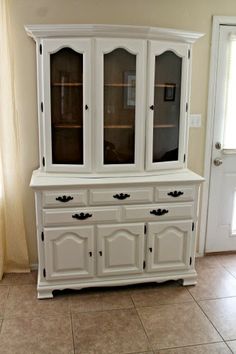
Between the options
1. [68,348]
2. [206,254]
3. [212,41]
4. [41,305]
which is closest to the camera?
[68,348]

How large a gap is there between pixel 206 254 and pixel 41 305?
5.33ft

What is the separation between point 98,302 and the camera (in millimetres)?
2574

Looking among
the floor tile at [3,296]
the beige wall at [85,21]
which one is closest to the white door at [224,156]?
the beige wall at [85,21]

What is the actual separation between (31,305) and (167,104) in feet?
5.85

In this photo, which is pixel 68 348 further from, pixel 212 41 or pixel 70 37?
pixel 212 41

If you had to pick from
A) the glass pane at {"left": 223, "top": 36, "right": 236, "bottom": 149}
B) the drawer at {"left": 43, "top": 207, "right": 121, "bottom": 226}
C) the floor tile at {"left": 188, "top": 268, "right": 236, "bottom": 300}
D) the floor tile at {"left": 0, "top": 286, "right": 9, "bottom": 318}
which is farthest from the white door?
the floor tile at {"left": 0, "top": 286, "right": 9, "bottom": 318}

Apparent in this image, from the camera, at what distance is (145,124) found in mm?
2590

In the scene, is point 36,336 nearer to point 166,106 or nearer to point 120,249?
point 120,249

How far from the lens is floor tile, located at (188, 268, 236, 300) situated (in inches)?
106

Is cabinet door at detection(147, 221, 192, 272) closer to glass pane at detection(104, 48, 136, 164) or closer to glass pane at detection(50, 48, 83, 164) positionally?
glass pane at detection(104, 48, 136, 164)

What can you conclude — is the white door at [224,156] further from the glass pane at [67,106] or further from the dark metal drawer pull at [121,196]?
the glass pane at [67,106]

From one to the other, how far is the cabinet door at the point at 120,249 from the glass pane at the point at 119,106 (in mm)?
504

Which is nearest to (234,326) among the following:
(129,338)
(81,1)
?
(129,338)

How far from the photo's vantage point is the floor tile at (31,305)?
243 cm
